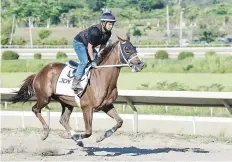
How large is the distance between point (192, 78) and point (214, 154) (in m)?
20.6

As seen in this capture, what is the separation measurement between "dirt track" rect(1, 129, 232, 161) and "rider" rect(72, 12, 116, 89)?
45.7 inches

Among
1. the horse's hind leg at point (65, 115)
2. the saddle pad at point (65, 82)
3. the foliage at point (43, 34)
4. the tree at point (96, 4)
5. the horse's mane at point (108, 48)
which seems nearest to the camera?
the horse's mane at point (108, 48)

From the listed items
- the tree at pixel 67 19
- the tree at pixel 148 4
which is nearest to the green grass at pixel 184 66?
the tree at pixel 67 19

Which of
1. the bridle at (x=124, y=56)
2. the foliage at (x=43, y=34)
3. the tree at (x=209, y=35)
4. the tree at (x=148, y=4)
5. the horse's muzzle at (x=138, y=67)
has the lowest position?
the tree at (x=209, y=35)

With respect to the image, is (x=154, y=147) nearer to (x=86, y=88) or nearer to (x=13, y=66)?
(x=86, y=88)

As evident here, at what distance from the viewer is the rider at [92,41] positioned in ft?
30.0

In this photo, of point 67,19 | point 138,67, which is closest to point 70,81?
point 138,67

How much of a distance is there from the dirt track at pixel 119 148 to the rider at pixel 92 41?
1.16 meters

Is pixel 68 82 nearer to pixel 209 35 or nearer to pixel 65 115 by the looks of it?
pixel 65 115

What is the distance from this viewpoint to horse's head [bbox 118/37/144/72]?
8.96 m

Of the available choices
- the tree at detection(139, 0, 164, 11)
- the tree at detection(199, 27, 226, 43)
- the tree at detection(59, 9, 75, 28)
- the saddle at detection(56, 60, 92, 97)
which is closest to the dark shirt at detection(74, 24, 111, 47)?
the saddle at detection(56, 60, 92, 97)

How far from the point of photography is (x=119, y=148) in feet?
34.2

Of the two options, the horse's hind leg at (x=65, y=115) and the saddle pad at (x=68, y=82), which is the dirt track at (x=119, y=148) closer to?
the horse's hind leg at (x=65, y=115)

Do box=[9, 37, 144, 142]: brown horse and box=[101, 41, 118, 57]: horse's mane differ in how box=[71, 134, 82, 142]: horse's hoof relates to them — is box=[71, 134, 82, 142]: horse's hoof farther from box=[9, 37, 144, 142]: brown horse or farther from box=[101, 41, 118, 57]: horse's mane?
box=[101, 41, 118, 57]: horse's mane
